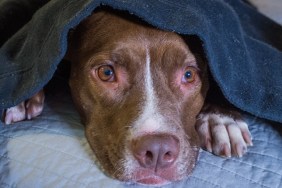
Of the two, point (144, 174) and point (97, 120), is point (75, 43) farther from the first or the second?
point (144, 174)

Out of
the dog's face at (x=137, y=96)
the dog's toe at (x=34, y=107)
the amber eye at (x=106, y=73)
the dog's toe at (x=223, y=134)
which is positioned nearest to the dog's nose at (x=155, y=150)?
the dog's face at (x=137, y=96)

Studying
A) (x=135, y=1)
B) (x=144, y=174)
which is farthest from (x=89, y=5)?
(x=144, y=174)

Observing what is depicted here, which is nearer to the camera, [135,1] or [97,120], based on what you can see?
[135,1]

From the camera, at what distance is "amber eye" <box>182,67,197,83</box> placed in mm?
2062

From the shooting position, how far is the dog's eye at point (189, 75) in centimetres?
206

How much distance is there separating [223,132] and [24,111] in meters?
0.78

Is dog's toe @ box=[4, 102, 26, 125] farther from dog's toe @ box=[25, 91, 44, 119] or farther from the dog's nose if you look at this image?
the dog's nose

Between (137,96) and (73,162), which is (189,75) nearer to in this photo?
(137,96)

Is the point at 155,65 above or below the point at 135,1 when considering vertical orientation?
below

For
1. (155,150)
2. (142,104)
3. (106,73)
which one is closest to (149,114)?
(142,104)

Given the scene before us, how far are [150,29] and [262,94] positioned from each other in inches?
19.0

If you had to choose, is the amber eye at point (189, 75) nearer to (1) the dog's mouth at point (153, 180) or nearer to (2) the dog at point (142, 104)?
(2) the dog at point (142, 104)

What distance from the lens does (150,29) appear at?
1.99 m

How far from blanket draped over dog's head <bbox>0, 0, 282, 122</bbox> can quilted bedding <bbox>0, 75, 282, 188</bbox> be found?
126 mm
